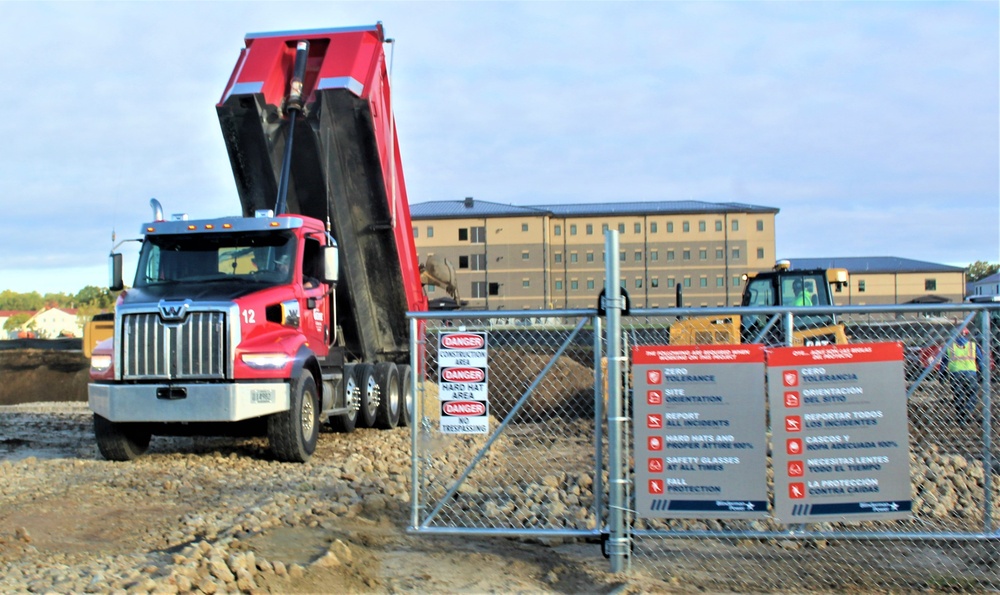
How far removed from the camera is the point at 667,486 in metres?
5.61

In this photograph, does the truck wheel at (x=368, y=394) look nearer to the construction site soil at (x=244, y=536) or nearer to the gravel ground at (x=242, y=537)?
the construction site soil at (x=244, y=536)

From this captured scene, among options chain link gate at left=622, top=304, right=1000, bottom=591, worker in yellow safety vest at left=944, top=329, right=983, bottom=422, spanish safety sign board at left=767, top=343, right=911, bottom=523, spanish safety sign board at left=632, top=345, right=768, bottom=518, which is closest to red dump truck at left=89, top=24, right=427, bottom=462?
chain link gate at left=622, top=304, right=1000, bottom=591

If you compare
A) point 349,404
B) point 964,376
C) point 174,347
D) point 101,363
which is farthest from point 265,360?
point 964,376

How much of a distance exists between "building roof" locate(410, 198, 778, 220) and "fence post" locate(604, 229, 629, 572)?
2262 inches

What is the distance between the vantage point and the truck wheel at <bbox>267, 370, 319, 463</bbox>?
9.71 m

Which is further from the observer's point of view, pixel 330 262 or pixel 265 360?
pixel 330 262

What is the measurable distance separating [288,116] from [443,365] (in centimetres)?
625

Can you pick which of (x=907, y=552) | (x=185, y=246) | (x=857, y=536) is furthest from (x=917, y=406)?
(x=185, y=246)

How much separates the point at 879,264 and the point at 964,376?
71841mm

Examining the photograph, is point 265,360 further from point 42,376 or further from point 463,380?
point 42,376

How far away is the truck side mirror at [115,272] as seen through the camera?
10.6 metres

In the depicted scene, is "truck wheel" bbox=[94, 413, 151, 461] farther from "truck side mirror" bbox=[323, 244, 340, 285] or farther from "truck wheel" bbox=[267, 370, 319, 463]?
"truck side mirror" bbox=[323, 244, 340, 285]

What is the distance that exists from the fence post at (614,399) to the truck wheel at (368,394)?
7266mm

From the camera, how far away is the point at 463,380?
5.88 m
